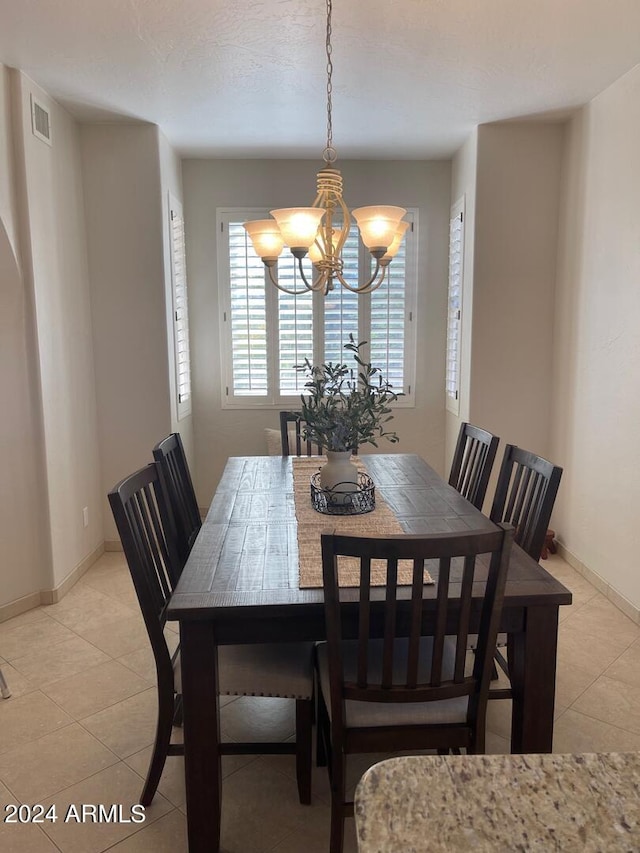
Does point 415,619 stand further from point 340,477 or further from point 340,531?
point 340,477

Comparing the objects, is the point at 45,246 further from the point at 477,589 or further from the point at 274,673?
the point at 477,589

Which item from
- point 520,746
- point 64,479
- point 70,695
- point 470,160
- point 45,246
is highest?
point 470,160

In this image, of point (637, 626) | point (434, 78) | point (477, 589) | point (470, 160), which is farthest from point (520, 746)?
point (470, 160)

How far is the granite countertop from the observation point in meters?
0.60

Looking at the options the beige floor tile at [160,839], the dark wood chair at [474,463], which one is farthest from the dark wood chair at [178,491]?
the dark wood chair at [474,463]

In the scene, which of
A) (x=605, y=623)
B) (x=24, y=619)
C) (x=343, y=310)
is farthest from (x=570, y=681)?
(x=343, y=310)

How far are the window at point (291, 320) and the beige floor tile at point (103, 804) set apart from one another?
289cm

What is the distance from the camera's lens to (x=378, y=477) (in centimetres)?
276

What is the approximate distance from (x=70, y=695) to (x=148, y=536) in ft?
3.40

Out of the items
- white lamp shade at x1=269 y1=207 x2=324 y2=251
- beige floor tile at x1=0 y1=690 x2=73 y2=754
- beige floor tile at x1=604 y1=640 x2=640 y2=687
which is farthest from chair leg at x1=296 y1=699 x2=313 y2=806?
white lamp shade at x1=269 y1=207 x2=324 y2=251

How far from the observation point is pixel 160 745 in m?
1.80

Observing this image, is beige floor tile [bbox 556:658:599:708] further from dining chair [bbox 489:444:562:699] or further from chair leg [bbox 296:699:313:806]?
chair leg [bbox 296:699:313:806]

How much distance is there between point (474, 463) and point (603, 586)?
1271 millimetres

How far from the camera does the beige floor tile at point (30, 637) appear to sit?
108 inches
